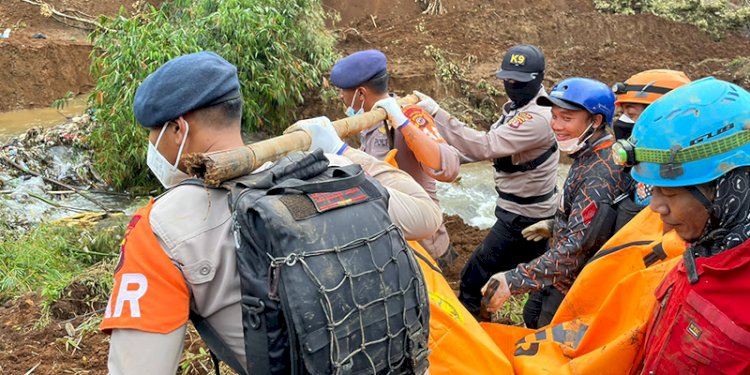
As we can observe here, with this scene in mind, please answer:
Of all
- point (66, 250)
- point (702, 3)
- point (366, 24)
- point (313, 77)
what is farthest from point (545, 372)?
point (702, 3)

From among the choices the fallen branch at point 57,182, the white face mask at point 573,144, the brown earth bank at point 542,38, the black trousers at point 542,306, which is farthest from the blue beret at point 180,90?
the brown earth bank at point 542,38

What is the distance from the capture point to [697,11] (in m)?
16.8

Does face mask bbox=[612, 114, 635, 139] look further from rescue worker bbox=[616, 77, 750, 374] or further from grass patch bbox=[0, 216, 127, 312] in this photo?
grass patch bbox=[0, 216, 127, 312]

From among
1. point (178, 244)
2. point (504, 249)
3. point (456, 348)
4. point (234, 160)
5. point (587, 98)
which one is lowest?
point (504, 249)

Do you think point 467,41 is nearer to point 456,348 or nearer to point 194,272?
point 456,348

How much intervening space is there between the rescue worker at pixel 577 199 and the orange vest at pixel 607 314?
0.23 m

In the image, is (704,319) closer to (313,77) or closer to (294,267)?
(294,267)

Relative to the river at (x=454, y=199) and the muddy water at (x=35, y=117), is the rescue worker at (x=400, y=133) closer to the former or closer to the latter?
the river at (x=454, y=199)

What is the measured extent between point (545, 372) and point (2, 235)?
6.95 metres

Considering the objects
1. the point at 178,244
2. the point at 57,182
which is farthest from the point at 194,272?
the point at 57,182

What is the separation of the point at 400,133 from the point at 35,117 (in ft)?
42.7

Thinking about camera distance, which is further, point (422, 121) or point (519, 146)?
point (519, 146)

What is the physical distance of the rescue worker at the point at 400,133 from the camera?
10.3 ft

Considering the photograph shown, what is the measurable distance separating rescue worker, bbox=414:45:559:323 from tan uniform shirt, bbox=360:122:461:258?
1.46 ft
